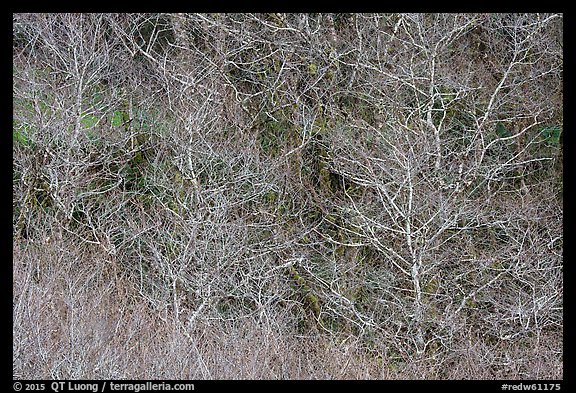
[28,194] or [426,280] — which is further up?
[28,194]

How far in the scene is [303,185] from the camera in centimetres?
812

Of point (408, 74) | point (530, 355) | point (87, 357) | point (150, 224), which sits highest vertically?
point (408, 74)

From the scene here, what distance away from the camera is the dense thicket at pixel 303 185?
7.37 meters

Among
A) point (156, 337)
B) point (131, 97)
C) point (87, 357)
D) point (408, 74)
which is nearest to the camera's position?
point (87, 357)

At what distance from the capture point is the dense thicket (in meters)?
7.37

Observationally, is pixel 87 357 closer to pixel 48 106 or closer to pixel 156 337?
pixel 156 337

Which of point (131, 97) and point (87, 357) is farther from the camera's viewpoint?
point (131, 97)

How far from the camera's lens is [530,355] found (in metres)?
7.26

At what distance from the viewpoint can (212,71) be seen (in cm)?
810

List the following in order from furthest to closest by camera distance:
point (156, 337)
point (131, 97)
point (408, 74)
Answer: point (131, 97), point (408, 74), point (156, 337)

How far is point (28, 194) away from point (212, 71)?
3.07m

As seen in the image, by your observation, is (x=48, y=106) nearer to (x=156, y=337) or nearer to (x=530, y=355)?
(x=156, y=337)
